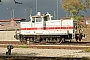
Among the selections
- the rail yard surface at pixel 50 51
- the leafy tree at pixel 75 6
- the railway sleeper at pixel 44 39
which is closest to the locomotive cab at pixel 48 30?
the railway sleeper at pixel 44 39

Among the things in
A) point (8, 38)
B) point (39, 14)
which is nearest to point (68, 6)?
point (8, 38)

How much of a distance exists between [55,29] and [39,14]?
239cm

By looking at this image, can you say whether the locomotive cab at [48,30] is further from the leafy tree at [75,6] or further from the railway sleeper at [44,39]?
the leafy tree at [75,6]

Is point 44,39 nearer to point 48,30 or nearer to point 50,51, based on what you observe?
point 48,30

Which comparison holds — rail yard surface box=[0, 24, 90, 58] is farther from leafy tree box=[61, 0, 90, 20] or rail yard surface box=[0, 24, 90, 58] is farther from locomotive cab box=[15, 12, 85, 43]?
leafy tree box=[61, 0, 90, 20]

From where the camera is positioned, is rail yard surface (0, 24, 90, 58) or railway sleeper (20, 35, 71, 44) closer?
rail yard surface (0, 24, 90, 58)

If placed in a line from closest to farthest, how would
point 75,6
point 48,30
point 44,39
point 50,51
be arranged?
point 50,51, point 48,30, point 44,39, point 75,6

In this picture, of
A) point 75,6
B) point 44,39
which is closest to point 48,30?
point 44,39

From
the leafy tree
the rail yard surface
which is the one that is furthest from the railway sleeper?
the leafy tree

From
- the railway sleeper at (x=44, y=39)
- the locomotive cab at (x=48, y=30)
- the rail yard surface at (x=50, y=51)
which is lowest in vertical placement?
the rail yard surface at (x=50, y=51)

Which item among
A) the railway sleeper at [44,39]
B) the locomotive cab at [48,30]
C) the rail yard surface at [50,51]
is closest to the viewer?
the rail yard surface at [50,51]

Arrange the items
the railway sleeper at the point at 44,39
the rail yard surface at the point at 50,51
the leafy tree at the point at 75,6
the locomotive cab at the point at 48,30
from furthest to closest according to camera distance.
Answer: the leafy tree at the point at 75,6
the railway sleeper at the point at 44,39
the locomotive cab at the point at 48,30
the rail yard surface at the point at 50,51

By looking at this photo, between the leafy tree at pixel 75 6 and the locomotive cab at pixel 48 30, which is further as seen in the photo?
the leafy tree at pixel 75 6

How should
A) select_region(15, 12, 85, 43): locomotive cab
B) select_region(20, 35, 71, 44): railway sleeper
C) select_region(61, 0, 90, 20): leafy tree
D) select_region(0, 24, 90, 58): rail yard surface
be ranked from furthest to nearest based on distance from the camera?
1. select_region(61, 0, 90, 20): leafy tree
2. select_region(20, 35, 71, 44): railway sleeper
3. select_region(15, 12, 85, 43): locomotive cab
4. select_region(0, 24, 90, 58): rail yard surface
